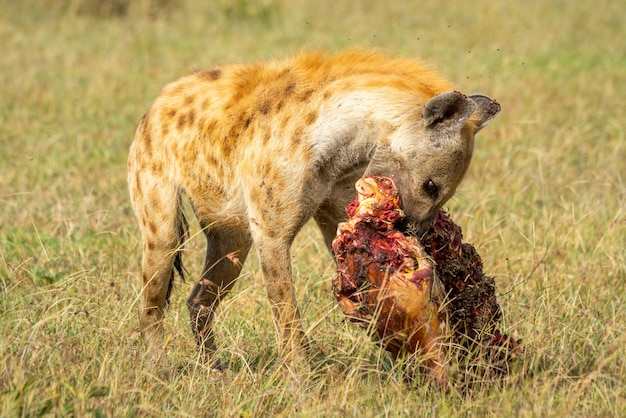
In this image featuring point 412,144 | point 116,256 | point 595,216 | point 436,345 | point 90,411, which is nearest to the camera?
point 90,411

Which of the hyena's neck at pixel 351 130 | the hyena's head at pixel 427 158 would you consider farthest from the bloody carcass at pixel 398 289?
the hyena's neck at pixel 351 130

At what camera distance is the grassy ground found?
3422 millimetres

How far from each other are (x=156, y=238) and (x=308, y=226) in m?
1.50

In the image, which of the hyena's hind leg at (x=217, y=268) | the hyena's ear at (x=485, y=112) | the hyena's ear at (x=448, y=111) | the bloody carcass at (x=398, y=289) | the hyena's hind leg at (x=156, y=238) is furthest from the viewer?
the hyena's hind leg at (x=217, y=268)

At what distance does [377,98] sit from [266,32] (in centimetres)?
705

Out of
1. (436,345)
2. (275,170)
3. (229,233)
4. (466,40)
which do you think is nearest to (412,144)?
(275,170)

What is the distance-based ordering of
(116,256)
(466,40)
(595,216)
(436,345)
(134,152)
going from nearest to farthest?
1. (436,345)
2. (134,152)
3. (116,256)
4. (595,216)
5. (466,40)

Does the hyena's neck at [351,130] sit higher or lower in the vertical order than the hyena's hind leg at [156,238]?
higher

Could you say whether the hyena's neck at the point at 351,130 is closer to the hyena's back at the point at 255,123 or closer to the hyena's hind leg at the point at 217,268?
the hyena's back at the point at 255,123

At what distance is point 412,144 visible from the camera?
378 cm

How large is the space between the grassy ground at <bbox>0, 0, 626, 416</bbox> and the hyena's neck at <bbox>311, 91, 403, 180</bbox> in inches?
23.7

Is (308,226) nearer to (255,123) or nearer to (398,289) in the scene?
(255,123)

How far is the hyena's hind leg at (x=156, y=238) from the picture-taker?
4.21 meters

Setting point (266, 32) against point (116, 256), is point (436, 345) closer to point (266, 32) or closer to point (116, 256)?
point (116, 256)
